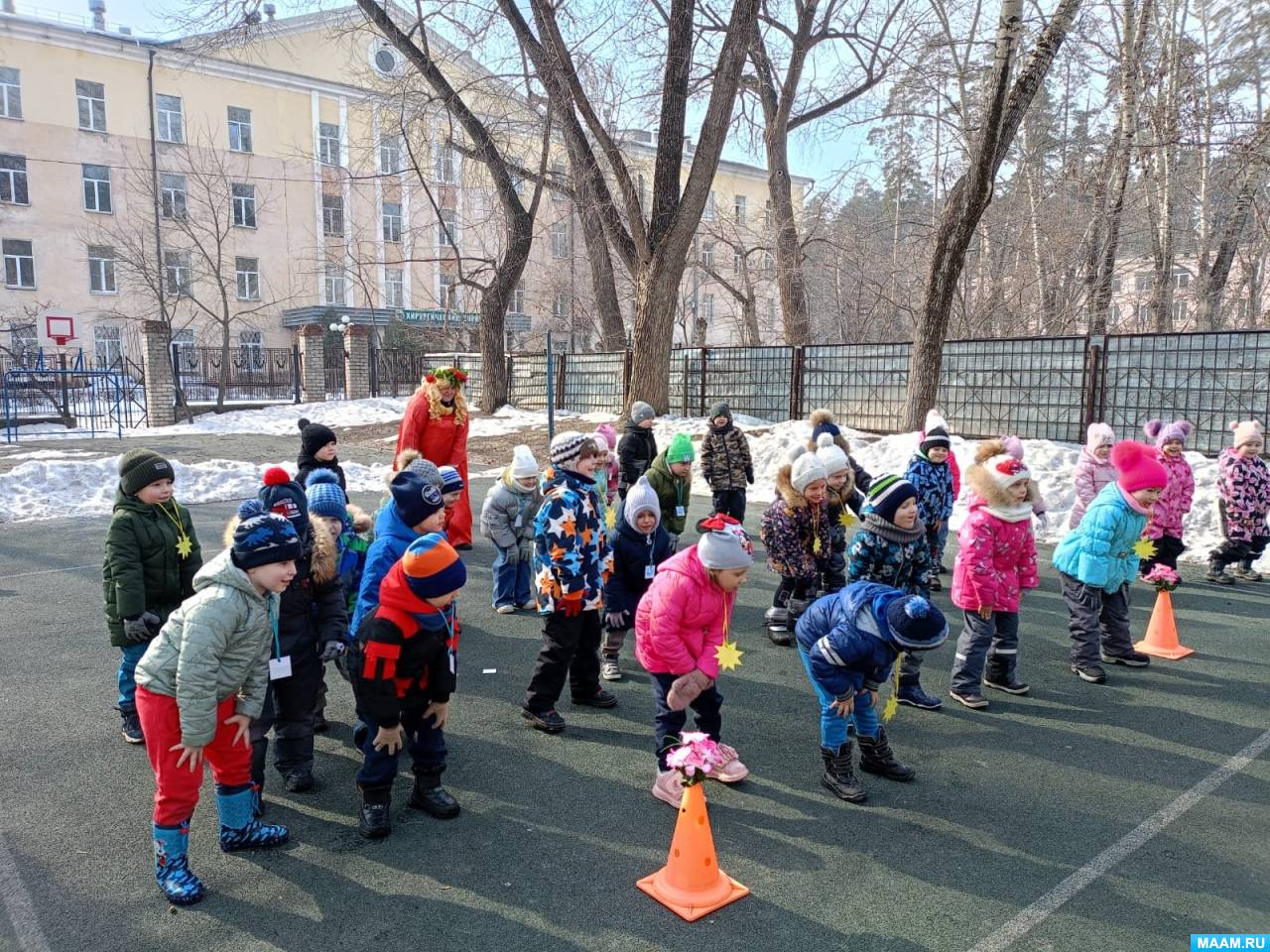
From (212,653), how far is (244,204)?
40601 millimetres

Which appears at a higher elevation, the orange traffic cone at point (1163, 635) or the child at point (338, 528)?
the child at point (338, 528)

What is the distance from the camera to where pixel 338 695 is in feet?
16.9

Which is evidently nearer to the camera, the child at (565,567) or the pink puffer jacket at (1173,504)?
the child at (565,567)

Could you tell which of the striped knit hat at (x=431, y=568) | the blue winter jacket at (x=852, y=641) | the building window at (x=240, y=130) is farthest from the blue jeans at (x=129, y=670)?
the building window at (x=240, y=130)

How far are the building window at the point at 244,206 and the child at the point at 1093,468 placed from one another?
3898 centimetres

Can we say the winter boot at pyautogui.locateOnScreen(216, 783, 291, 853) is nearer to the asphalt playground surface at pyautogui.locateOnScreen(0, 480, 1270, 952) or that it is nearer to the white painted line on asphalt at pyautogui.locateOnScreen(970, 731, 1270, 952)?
the asphalt playground surface at pyautogui.locateOnScreen(0, 480, 1270, 952)

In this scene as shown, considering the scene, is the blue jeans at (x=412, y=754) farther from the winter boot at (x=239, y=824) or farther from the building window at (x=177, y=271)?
the building window at (x=177, y=271)

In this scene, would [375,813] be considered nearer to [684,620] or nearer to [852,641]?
[684,620]

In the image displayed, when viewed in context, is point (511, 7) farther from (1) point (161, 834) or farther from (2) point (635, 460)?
(1) point (161, 834)

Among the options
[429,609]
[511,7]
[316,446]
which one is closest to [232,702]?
[429,609]

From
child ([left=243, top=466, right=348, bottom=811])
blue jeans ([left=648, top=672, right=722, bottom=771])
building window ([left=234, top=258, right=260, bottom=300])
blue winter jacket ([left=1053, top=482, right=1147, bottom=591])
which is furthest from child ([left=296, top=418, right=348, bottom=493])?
building window ([left=234, top=258, right=260, bottom=300])

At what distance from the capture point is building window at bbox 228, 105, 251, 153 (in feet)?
121

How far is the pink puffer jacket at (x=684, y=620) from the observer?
12.3 ft

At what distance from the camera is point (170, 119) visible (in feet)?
117
